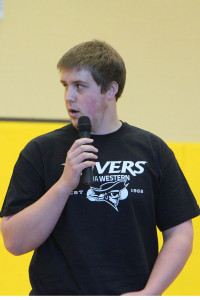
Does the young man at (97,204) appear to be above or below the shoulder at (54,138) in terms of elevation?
below

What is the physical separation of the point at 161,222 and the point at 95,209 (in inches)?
9.0

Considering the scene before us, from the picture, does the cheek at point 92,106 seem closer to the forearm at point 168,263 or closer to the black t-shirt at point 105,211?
the black t-shirt at point 105,211

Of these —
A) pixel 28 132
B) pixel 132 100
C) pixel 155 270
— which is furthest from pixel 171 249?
pixel 132 100

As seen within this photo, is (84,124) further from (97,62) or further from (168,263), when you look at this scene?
(168,263)

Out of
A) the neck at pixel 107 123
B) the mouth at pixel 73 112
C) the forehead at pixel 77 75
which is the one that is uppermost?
the forehead at pixel 77 75

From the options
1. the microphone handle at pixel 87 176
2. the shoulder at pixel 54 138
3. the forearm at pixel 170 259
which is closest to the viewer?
the microphone handle at pixel 87 176

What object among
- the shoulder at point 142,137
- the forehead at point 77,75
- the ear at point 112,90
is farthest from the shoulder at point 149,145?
the forehead at point 77,75

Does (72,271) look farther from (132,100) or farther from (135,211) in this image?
(132,100)

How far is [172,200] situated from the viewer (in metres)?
1.45

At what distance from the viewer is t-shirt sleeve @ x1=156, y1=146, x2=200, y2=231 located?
1438 millimetres

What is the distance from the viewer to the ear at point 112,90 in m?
1.47

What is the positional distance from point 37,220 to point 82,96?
375 mm

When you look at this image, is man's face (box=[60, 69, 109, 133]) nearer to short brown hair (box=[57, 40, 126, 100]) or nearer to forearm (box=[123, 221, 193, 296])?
short brown hair (box=[57, 40, 126, 100])

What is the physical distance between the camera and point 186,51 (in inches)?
107
